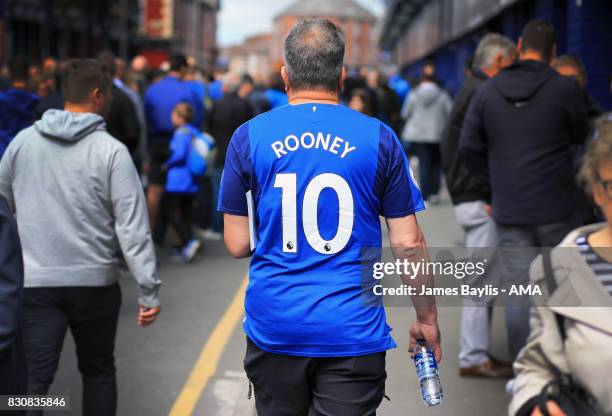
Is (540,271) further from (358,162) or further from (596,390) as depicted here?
(358,162)

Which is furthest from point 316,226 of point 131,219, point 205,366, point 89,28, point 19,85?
point 89,28

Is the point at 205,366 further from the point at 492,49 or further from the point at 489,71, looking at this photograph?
the point at 492,49

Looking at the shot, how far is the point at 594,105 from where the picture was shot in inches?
263

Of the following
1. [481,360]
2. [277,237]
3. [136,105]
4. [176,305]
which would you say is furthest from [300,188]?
[136,105]

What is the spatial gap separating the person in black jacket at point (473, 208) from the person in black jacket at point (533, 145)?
0.38m

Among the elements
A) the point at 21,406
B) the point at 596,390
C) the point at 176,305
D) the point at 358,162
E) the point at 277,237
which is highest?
the point at 358,162

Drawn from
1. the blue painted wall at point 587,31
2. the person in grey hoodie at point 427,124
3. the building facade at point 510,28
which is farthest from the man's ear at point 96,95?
the person in grey hoodie at point 427,124

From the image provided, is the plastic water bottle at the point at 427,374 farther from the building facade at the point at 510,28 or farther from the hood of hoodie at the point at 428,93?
the hood of hoodie at the point at 428,93

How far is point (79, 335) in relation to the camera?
4719mm

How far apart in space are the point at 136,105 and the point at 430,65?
7.12 metres

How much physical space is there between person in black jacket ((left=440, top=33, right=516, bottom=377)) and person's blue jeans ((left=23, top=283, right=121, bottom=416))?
2.27 meters

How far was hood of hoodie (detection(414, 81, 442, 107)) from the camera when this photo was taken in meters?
15.3

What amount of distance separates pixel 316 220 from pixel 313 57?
54cm

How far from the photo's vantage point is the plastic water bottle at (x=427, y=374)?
334 centimetres
